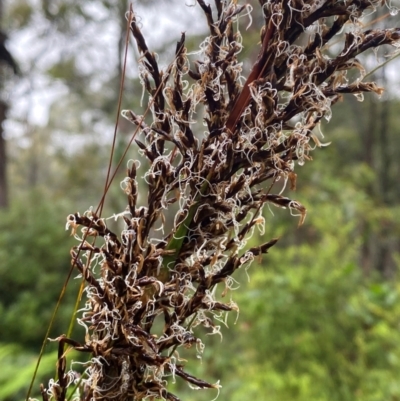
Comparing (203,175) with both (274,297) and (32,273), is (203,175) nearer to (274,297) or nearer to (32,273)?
(274,297)

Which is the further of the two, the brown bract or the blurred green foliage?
the blurred green foliage

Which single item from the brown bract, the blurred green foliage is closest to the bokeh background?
the blurred green foliage

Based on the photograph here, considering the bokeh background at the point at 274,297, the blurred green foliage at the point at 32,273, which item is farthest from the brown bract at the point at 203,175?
the blurred green foliage at the point at 32,273

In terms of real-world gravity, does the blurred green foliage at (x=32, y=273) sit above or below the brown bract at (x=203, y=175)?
above

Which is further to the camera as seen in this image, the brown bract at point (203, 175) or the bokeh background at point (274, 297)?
the bokeh background at point (274, 297)

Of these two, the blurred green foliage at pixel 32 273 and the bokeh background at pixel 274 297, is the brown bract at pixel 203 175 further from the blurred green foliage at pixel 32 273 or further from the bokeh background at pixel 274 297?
the blurred green foliage at pixel 32 273

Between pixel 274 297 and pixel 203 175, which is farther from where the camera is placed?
pixel 274 297

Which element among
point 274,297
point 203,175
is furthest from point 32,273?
point 203,175

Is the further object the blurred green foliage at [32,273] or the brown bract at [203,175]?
the blurred green foliage at [32,273]

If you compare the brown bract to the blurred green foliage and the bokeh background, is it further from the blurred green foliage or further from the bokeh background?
the blurred green foliage

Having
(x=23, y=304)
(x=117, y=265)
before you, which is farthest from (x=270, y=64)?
(x=23, y=304)

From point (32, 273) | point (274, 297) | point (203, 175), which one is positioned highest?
point (32, 273)

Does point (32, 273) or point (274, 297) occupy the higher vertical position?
point (32, 273)

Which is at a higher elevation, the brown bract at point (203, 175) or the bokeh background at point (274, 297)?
the bokeh background at point (274, 297)
